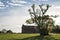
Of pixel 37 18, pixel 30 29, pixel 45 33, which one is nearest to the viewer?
pixel 37 18

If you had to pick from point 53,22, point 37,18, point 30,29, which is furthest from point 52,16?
point 30,29

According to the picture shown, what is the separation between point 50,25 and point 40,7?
5.96 m

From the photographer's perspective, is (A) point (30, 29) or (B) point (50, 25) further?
(A) point (30, 29)

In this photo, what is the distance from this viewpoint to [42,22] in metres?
53.8

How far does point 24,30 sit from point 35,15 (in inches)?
2823

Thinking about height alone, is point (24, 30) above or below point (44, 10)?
below

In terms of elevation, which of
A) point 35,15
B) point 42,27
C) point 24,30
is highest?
point 35,15

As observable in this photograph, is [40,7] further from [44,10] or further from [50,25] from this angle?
[50,25]

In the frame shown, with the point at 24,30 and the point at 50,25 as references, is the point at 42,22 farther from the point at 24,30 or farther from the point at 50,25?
the point at 24,30

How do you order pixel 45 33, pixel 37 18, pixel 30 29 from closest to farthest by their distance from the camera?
pixel 37 18 < pixel 45 33 < pixel 30 29

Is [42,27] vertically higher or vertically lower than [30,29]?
higher

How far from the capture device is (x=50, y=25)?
2199 inches

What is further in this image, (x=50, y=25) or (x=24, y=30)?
(x=24, y=30)

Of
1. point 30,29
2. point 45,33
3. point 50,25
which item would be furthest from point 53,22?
point 30,29
